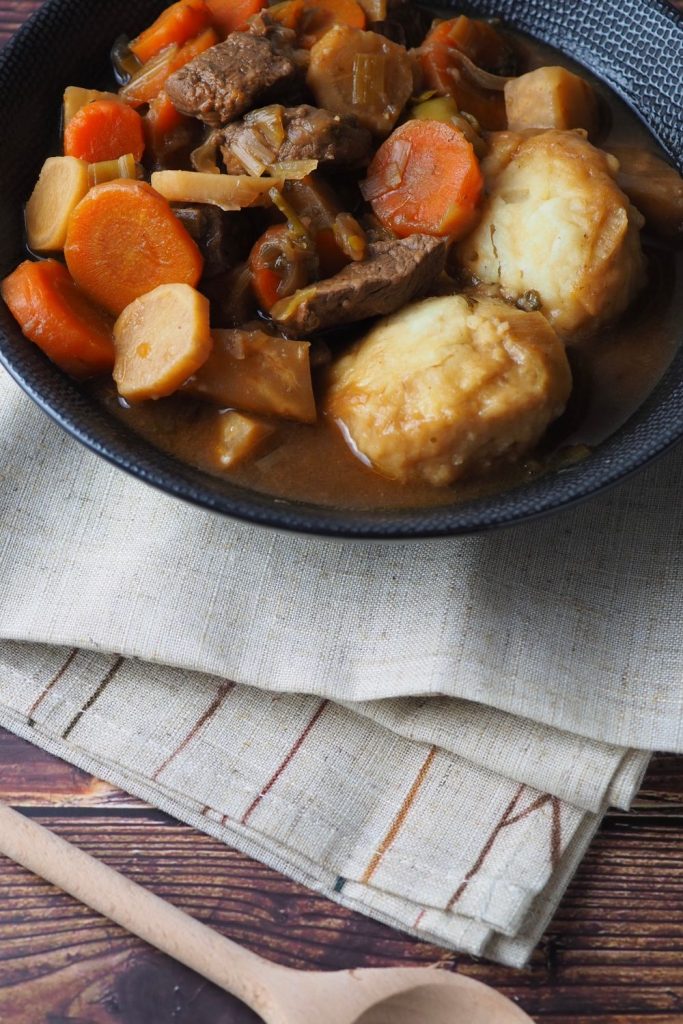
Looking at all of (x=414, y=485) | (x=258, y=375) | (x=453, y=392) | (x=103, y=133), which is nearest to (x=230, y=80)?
(x=103, y=133)

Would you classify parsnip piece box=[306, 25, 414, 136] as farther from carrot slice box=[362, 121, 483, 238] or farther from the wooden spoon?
the wooden spoon

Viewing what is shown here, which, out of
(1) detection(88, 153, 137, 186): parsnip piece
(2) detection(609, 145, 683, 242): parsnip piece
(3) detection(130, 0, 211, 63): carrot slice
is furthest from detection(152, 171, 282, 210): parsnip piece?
(2) detection(609, 145, 683, 242): parsnip piece

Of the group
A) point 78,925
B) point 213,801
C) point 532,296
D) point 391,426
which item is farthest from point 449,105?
point 78,925

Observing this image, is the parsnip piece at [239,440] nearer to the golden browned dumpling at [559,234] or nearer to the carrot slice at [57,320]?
the carrot slice at [57,320]

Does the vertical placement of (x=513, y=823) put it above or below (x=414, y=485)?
below

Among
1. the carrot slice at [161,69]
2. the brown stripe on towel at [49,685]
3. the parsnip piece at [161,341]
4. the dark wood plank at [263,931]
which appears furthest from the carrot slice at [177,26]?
the dark wood plank at [263,931]

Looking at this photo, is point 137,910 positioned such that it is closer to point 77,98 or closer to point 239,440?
point 239,440

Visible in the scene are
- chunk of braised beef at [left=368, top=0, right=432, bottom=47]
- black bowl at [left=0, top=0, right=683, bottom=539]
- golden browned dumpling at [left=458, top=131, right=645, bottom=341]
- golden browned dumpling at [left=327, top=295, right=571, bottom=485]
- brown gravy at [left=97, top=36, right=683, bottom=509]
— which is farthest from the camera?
chunk of braised beef at [left=368, top=0, right=432, bottom=47]
